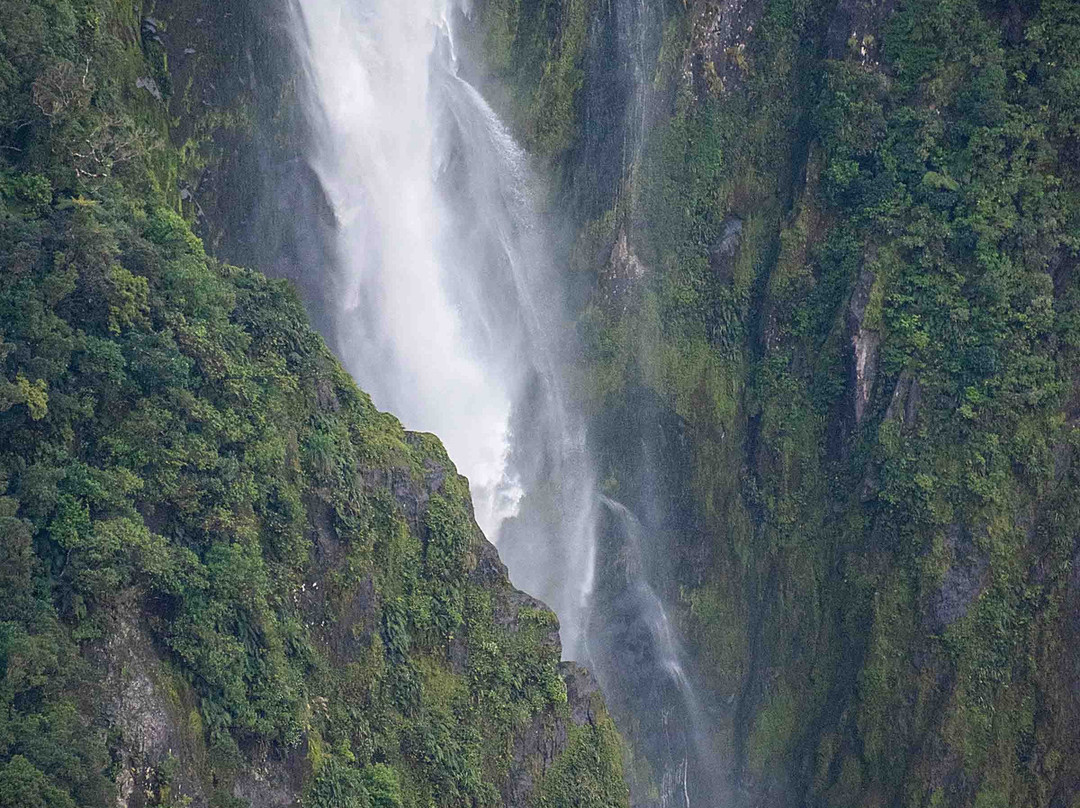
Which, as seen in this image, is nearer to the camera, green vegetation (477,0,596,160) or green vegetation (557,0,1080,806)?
green vegetation (557,0,1080,806)

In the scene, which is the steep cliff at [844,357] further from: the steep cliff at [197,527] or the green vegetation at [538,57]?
the steep cliff at [197,527]

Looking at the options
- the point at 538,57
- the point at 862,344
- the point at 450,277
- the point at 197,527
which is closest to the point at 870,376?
the point at 862,344

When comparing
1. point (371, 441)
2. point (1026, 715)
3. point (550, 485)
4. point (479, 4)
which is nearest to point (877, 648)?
point (1026, 715)

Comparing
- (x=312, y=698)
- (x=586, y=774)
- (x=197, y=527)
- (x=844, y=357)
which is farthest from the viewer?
(x=844, y=357)

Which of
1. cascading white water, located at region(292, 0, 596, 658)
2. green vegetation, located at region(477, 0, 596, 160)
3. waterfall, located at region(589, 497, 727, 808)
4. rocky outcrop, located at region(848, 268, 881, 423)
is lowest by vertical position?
waterfall, located at region(589, 497, 727, 808)

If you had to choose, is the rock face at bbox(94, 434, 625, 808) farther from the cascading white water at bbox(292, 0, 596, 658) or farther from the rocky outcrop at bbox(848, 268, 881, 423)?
the rocky outcrop at bbox(848, 268, 881, 423)

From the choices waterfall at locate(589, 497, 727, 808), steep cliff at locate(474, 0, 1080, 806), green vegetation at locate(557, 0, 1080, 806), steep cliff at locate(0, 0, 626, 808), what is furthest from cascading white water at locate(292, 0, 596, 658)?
steep cliff at locate(0, 0, 626, 808)

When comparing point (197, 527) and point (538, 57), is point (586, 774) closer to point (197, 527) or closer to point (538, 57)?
point (197, 527)

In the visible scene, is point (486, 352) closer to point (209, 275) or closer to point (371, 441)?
point (371, 441)
